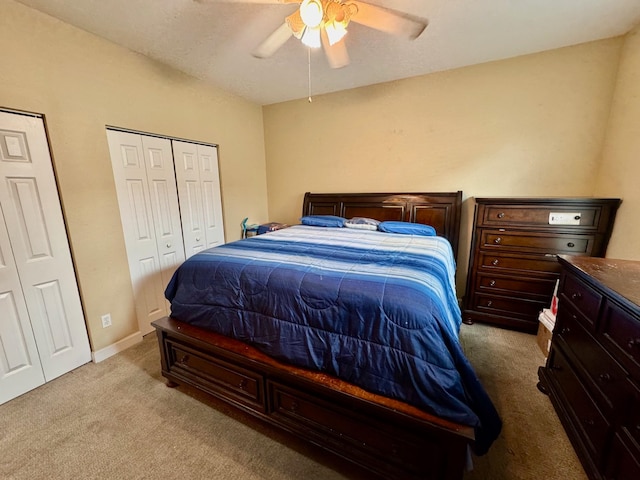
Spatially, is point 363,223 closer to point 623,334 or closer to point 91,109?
point 623,334

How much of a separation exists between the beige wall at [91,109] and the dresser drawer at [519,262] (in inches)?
135

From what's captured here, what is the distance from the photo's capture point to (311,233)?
2.74 m

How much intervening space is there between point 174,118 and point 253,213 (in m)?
1.56

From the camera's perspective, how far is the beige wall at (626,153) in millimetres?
2002

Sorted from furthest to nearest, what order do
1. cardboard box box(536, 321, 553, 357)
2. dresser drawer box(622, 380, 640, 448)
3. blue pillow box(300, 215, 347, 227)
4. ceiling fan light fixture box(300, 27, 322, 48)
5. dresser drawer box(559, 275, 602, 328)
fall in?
blue pillow box(300, 215, 347, 227) → cardboard box box(536, 321, 553, 357) → ceiling fan light fixture box(300, 27, 322, 48) → dresser drawer box(559, 275, 602, 328) → dresser drawer box(622, 380, 640, 448)

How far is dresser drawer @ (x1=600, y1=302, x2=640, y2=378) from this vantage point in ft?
3.36

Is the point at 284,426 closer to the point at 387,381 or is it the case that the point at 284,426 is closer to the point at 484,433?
the point at 387,381

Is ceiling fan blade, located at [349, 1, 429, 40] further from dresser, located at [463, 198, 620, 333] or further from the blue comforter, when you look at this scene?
dresser, located at [463, 198, 620, 333]

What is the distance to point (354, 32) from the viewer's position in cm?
214

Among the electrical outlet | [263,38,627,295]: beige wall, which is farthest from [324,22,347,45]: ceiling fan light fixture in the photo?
the electrical outlet

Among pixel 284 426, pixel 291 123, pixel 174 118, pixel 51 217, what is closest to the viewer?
pixel 284 426

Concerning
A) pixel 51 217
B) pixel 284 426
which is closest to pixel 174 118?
pixel 51 217

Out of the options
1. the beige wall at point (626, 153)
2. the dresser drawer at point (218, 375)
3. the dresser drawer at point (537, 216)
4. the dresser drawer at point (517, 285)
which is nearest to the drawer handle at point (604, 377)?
the beige wall at point (626, 153)

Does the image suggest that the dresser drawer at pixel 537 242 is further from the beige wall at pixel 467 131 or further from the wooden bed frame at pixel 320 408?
the wooden bed frame at pixel 320 408
